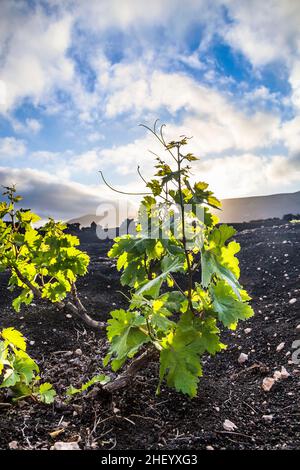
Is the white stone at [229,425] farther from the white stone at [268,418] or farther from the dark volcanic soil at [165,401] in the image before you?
the white stone at [268,418]

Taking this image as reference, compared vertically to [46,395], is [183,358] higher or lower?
higher

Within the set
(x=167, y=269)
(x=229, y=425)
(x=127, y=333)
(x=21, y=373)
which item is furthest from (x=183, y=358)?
(x=21, y=373)

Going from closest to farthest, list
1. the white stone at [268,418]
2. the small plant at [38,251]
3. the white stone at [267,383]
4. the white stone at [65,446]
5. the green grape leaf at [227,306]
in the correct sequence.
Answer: the white stone at [65,446]
the green grape leaf at [227,306]
the white stone at [268,418]
the white stone at [267,383]
the small plant at [38,251]

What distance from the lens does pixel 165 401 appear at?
102 inches

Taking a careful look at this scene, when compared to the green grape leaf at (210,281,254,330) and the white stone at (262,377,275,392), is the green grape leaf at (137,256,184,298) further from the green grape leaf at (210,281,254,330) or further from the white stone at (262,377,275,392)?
the white stone at (262,377,275,392)

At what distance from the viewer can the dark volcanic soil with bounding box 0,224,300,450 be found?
2154 millimetres

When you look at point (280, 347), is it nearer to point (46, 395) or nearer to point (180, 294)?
point (180, 294)

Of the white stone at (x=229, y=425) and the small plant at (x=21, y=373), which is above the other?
the small plant at (x=21, y=373)

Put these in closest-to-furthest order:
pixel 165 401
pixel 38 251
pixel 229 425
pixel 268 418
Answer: pixel 229 425 → pixel 268 418 → pixel 165 401 → pixel 38 251

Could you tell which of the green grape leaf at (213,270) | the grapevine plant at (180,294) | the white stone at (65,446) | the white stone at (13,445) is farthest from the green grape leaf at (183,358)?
the white stone at (13,445)

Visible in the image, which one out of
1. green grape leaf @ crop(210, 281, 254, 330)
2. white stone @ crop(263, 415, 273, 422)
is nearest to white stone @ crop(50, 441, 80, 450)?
green grape leaf @ crop(210, 281, 254, 330)

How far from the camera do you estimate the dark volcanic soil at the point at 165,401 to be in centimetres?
215

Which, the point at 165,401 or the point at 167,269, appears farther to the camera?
the point at 165,401
